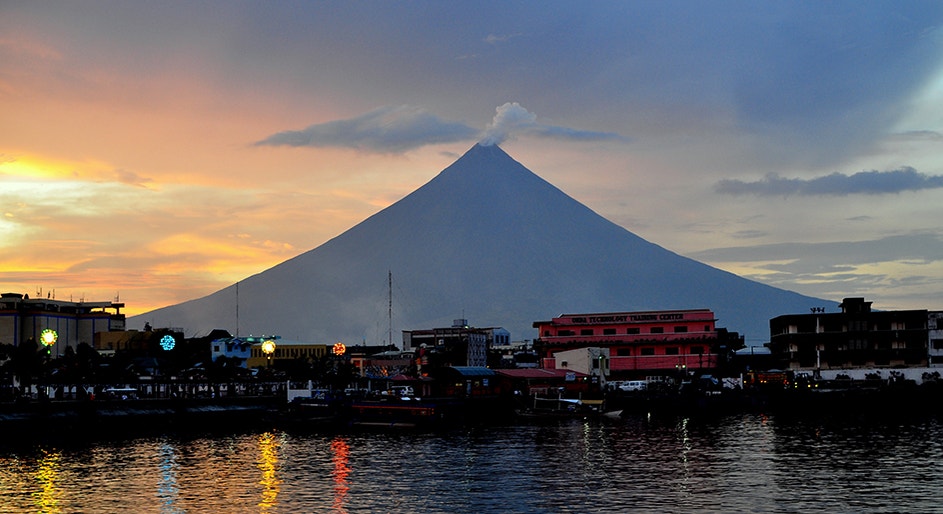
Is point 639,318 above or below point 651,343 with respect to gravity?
above

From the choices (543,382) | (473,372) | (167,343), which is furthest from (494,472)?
(167,343)

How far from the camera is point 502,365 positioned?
16112cm

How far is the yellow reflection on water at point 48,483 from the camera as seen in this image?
47.8 meters

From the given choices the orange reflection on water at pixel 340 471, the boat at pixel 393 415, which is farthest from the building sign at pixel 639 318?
the orange reflection on water at pixel 340 471

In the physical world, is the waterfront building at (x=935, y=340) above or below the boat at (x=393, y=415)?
above

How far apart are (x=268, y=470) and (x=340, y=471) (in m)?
4.19

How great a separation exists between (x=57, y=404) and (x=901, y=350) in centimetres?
9557

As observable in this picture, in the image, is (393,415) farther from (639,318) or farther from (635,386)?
(639,318)

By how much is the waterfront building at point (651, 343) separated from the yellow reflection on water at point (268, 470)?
63.3 m

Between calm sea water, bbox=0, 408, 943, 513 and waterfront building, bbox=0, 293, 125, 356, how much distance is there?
8522 centimetres

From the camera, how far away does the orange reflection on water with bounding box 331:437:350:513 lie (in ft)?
157

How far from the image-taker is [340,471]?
2303 inches

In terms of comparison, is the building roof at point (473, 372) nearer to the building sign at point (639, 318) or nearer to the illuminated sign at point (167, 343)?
the building sign at point (639, 318)

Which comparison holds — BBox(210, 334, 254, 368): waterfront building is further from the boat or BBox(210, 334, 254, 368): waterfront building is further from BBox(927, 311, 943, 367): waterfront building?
BBox(927, 311, 943, 367): waterfront building
